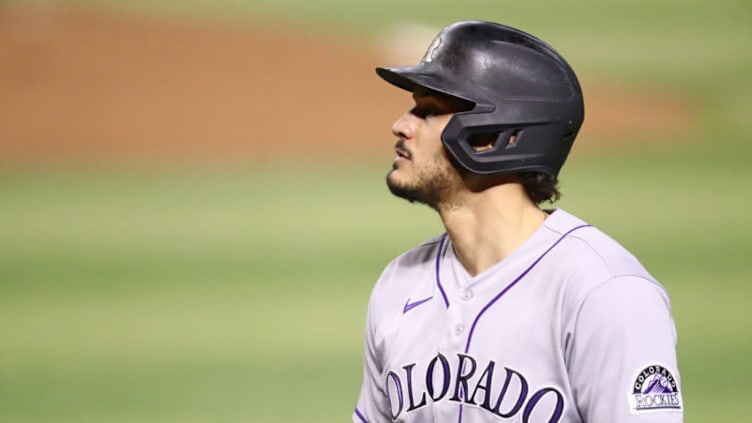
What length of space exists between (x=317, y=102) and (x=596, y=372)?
6.26 feet

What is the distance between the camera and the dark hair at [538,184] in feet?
6.26

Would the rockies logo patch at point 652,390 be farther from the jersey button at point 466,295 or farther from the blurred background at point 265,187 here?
the blurred background at point 265,187

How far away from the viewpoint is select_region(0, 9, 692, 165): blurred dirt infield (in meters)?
3.30

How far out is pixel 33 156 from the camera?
3299 mm

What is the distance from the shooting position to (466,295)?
189cm

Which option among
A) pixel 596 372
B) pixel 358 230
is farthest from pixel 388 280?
pixel 358 230

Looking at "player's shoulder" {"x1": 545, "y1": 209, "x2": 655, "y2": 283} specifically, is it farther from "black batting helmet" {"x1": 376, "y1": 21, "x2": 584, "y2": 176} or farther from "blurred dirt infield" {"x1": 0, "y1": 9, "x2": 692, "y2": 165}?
"blurred dirt infield" {"x1": 0, "y1": 9, "x2": 692, "y2": 165}

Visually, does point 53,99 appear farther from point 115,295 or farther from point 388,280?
point 388,280

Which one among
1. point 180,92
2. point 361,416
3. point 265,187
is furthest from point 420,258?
point 180,92

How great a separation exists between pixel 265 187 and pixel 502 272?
1.58 metres

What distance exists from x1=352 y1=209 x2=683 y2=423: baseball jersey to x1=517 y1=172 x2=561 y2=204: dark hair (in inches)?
2.3

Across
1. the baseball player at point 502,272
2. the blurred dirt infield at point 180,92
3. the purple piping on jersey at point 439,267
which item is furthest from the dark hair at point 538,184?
the blurred dirt infield at point 180,92

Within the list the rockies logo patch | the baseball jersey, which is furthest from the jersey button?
the rockies logo patch

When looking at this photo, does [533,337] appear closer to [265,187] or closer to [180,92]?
[265,187]
